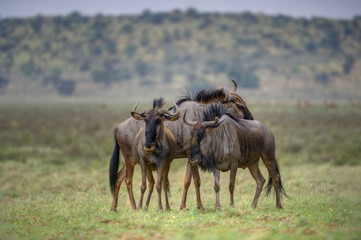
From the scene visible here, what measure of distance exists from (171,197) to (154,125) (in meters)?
3.80

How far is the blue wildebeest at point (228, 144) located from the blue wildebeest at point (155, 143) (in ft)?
1.72

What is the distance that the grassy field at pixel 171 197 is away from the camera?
7066 mm

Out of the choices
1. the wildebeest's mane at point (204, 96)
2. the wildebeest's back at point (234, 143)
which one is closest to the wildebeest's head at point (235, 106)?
the wildebeest's mane at point (204, 96)

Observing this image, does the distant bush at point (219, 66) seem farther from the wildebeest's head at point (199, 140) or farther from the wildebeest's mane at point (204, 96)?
the wildebeest's head at point (199, 140)

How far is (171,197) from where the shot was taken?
12023 millimetres

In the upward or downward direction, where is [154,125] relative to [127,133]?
upward

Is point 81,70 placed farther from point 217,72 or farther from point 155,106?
point 155,106

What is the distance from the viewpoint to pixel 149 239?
6559 mm

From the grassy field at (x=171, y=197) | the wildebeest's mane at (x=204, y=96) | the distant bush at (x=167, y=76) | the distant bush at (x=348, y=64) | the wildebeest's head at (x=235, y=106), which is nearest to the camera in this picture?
the grassy field at (x=171, y=197)

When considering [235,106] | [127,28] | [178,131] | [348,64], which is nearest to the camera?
[178,131]

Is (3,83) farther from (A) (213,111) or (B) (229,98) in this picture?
(A) (213,111)

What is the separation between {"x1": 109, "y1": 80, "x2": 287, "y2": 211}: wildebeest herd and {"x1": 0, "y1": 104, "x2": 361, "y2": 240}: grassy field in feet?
2.30

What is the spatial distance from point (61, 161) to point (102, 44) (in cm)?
8011

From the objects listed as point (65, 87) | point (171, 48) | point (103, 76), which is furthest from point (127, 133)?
point (171, 48)
